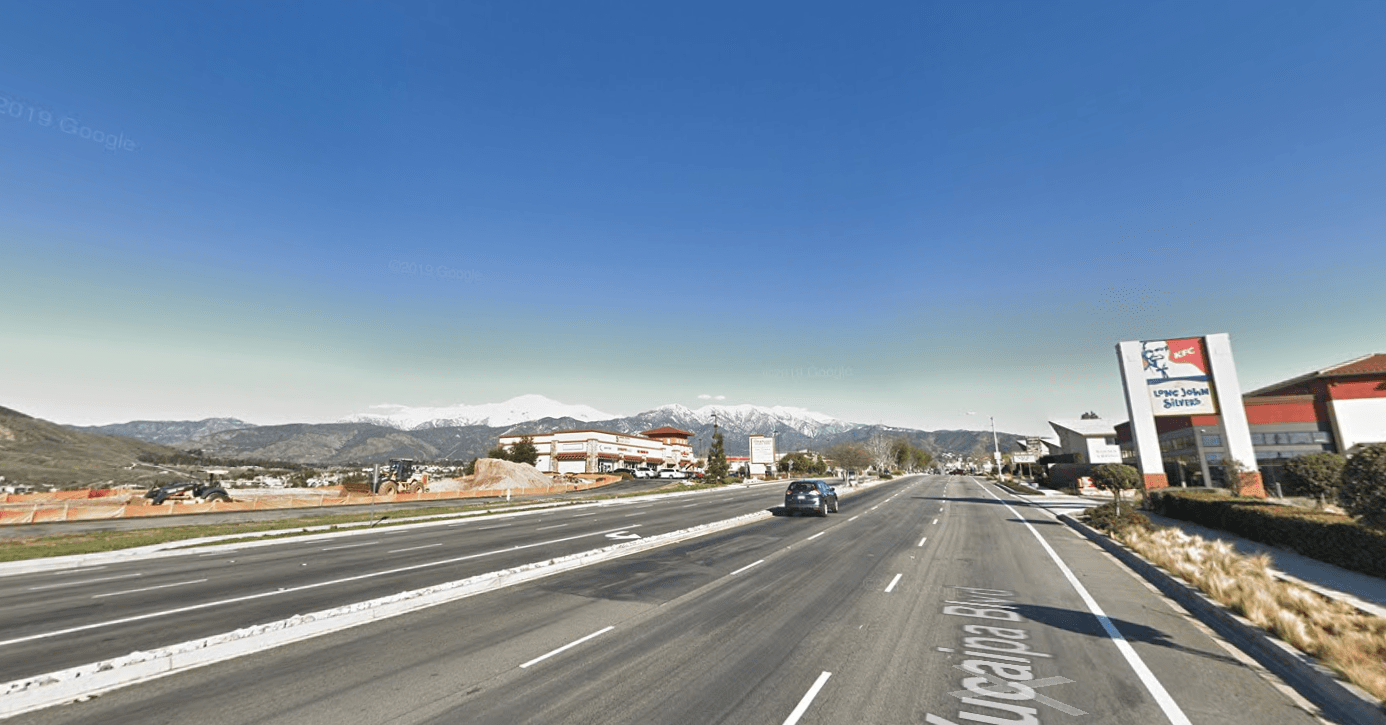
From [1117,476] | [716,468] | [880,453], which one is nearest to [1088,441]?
[1117,476]

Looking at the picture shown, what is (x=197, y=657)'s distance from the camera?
766 cm

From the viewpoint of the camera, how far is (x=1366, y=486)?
13.9m

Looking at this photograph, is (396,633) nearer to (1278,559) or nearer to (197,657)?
(197,657)

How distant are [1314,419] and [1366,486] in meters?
48.6

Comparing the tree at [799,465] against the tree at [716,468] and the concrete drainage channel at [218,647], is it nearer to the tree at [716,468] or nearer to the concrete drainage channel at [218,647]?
the tree at [716,468]

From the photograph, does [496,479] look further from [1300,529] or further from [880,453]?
[880,453]

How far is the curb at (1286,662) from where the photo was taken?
239 inches

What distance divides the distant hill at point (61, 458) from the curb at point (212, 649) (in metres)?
89.6

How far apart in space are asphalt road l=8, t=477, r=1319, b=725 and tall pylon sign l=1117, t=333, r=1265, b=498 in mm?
27859

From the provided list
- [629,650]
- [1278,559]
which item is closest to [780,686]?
[629,650]

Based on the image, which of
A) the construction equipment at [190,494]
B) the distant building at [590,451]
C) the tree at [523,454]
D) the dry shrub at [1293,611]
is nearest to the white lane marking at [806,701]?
the dry shrub at [1293,611]

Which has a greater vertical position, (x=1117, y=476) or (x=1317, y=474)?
(x=1317, y=474)

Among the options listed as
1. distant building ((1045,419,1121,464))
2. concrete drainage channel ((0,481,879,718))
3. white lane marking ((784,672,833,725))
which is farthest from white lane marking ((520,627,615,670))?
distant building ((1045,419,1121,464))

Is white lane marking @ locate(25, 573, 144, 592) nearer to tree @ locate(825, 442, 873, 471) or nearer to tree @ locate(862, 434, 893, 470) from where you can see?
tree @ locate(825, 442, 873, 471)
